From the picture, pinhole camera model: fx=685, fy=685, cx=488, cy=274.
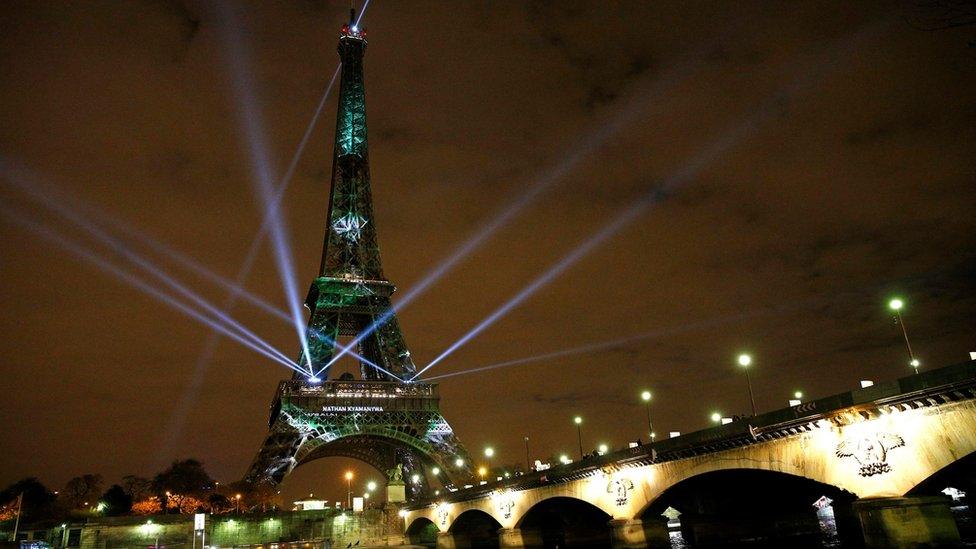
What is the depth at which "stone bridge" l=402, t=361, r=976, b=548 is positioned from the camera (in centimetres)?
2492

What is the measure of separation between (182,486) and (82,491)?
36367 mm

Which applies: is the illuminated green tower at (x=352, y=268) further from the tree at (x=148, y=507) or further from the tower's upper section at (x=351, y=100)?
the tree at (x=148, y=507)

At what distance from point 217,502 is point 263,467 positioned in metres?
24.2

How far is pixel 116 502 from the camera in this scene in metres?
108

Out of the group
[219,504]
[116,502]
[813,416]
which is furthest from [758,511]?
[116,502]

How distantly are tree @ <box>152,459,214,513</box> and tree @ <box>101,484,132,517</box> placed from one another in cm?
452

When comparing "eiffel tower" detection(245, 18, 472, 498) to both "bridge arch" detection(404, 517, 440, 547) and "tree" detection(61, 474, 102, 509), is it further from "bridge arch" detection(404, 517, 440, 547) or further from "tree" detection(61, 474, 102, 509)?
"tree" detection(61, 474, 102, 509)

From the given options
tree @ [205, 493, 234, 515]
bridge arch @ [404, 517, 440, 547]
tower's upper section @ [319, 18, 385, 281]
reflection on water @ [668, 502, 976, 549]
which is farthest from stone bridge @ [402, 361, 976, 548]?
tower's upper section @ [319, 18, 385, 281]

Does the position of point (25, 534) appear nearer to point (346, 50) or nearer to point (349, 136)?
point (349, 136)

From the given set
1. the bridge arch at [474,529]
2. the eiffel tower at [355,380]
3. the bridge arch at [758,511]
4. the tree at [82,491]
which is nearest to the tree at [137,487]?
the tree at [82,491]

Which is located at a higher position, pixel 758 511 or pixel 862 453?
pixel 862 453

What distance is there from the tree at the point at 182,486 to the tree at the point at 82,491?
23.8 metres

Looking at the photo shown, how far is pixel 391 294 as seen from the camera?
106062mm

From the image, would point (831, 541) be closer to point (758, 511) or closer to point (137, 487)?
point (758, 511)
